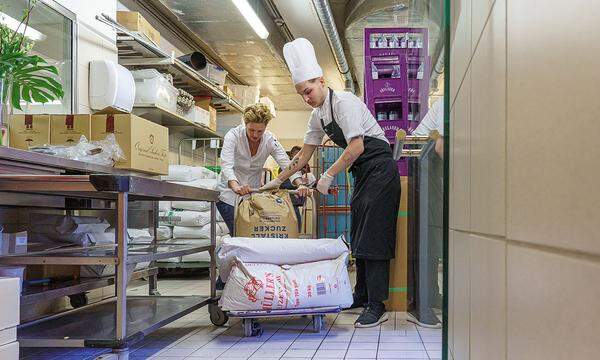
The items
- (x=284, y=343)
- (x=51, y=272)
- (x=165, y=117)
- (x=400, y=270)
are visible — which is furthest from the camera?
(x=165, y=117)

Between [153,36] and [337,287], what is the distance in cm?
292

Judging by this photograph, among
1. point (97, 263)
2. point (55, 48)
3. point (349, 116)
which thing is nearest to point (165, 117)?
point (55, 48)

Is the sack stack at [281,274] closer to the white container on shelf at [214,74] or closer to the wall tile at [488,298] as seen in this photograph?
the wall tile at [488,298]

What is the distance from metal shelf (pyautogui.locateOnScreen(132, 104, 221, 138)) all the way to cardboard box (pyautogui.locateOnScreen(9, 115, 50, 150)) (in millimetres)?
1314

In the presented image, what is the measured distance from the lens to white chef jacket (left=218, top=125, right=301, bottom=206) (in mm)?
3754

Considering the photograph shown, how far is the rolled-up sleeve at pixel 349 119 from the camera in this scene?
3055mm

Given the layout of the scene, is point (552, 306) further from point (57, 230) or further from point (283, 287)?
point (57, 230)

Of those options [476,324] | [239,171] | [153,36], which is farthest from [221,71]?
[476,324]

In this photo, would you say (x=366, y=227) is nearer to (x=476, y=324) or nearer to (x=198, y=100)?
(x=476, y=324)

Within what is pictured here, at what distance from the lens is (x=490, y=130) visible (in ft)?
2.42

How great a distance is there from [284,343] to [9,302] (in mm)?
1425

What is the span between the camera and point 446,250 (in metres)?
1.45

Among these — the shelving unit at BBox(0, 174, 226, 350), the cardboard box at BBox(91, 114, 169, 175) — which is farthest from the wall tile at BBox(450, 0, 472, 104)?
the cardboard box at BBox(91, 114, 169, 175)

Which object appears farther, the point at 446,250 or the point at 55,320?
the point at 55,320
